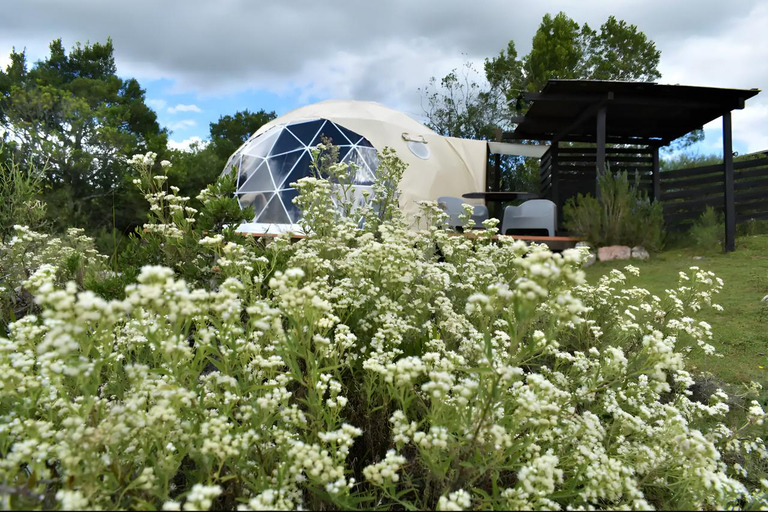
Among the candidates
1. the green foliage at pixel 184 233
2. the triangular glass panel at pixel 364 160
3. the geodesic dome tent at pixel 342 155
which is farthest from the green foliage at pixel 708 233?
the green foliage at pixel 184 233

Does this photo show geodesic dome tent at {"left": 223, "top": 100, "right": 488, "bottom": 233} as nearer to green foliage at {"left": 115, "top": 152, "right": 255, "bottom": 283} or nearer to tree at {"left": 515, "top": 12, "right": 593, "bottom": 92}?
green foliage at {"left": 115, "top": 152, "right": 255, "bottom": 283}

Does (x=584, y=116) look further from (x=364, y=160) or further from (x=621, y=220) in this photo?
(x=364, y=160)

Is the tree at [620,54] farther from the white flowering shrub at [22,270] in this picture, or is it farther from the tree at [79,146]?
the white flowering shrub at [22,270]

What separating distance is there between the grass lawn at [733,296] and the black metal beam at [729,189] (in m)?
0.26

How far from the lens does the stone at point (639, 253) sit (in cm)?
897

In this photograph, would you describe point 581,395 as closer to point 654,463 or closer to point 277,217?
point 654,463

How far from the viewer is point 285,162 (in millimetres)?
12875

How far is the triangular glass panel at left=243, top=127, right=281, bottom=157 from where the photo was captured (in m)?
13.6

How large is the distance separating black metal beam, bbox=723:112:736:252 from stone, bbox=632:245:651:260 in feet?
5.86

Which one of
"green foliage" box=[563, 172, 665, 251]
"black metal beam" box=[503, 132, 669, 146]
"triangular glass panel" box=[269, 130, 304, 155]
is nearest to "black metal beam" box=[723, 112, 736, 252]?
"green foliage" box=[563, 172, 665, 251]

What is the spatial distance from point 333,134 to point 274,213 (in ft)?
9.21

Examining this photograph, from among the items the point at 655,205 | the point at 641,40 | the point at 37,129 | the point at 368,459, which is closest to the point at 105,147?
the point at 37,129

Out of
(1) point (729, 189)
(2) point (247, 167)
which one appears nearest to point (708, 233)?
(1) point (729, 189)

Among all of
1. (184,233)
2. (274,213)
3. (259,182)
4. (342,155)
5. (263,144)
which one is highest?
(263,144)
